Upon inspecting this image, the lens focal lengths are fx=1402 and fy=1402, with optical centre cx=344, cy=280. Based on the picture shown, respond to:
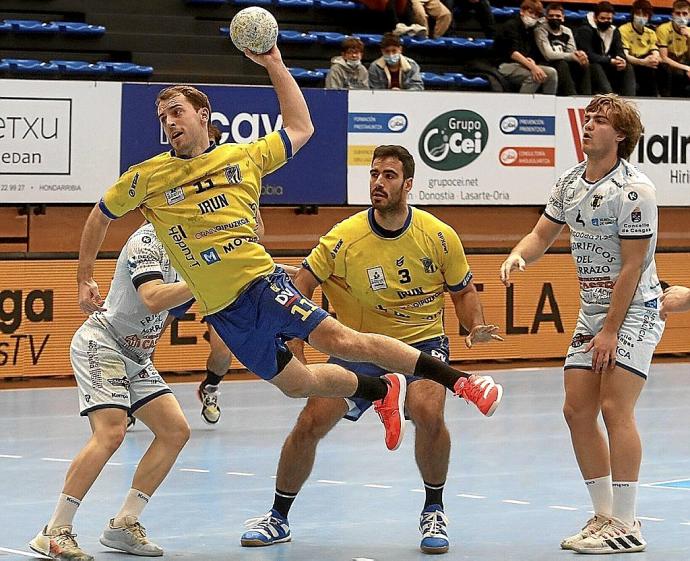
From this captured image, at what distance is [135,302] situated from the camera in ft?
24.1

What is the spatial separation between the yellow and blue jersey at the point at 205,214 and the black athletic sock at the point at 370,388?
73 cm

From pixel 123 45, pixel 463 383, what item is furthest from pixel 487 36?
pixel 463 383

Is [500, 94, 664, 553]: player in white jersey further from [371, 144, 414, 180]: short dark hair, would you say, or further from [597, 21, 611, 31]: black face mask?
[597, 21, 611, 31]: black face mask

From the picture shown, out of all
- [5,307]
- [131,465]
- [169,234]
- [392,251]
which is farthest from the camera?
[5,307]

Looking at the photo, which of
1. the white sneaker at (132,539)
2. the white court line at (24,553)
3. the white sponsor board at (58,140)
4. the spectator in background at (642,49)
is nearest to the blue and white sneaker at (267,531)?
the white sneaker at (132,539)

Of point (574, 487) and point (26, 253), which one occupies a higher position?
point (26, 253)

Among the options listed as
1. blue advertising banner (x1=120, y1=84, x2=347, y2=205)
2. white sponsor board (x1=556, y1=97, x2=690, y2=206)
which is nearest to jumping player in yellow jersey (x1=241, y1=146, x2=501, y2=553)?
blue advertising banner (x1=120, y1=84, x2=347, y2=205)

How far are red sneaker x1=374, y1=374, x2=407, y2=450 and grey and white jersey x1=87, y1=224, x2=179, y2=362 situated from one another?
4.05 ft

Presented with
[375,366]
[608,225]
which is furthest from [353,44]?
[608,225]

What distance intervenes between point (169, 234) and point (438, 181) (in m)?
9.92

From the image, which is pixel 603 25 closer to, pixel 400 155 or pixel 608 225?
pixel 400 155

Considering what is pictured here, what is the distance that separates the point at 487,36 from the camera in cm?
1939

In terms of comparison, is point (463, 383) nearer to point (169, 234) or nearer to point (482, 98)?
point (169, 234)

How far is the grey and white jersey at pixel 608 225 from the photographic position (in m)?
7.02
